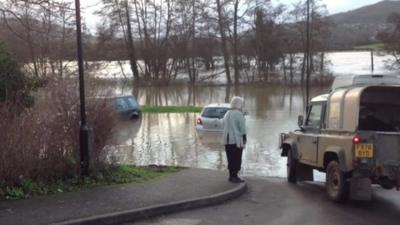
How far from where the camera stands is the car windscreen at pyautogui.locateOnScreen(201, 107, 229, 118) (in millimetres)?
28844

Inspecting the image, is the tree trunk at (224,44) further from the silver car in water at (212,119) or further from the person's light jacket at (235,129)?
the person's light jacket at (235,129)

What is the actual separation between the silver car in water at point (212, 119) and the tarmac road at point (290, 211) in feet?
50.2

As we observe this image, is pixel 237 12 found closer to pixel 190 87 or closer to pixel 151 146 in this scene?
pixel 190 87

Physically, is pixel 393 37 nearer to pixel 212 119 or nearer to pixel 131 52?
pixel 131 52

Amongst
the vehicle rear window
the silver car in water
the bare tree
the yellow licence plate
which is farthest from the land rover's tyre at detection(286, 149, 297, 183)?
the bare tree

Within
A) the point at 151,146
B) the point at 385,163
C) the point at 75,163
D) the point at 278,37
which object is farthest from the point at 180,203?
the point at 278,37

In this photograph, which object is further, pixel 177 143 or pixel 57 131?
pixel 177 143

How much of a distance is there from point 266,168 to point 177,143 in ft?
25.9

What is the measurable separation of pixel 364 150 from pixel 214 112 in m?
18.6

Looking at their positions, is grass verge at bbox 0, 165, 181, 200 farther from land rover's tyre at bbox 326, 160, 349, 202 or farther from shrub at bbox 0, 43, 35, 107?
land rover's tyre at bbox 326, 160, 349, 202

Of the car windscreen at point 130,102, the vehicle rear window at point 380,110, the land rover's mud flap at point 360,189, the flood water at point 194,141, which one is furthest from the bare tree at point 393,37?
the land rover's mud flap at point 360,189

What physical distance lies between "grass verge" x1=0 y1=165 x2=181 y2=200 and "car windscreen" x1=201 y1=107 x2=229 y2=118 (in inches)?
588

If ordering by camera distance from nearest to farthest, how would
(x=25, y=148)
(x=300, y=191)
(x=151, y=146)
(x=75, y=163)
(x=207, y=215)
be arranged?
(x=207, y=215)
(x=25, y=148)
(x=75, y=163)
(x=300, y=191)
(x=151, y=146)

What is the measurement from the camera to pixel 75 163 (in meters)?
11.9
